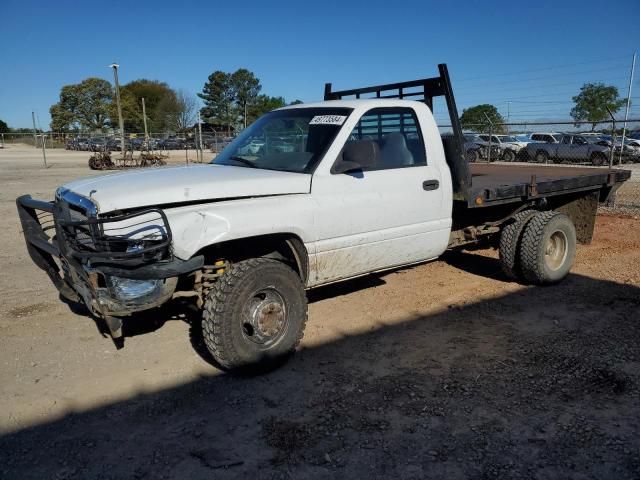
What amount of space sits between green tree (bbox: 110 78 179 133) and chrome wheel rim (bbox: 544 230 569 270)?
58.0m

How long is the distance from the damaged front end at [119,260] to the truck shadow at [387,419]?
0.73m

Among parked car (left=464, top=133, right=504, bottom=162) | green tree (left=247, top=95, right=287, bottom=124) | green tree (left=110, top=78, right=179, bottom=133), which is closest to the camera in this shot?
parked car (left=464, top=133, right=504, bottom=162)

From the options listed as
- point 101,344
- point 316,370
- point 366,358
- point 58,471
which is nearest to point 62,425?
point 58,471

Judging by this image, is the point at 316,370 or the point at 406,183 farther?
the point at 406,183

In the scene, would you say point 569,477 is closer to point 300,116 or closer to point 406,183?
point 406,183

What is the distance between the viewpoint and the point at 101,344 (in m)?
4.30

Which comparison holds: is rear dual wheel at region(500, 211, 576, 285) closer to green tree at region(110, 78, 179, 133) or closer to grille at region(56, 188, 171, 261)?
grille at region(56, 188, 171, 261)

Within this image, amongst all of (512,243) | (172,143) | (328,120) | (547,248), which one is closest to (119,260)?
(328,120)

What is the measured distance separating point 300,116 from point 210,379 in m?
2.43

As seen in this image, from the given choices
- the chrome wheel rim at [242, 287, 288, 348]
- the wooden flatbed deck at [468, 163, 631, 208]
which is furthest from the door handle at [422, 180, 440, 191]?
the chrome wheel rim at [242, 287, 288, 348]

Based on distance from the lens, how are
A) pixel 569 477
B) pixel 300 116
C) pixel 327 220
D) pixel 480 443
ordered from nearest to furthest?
1. pixel 569 477
2. pixel 480 443
3. pixel 327 220
4. pixel 300 116

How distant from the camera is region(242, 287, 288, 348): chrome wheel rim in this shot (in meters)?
3.72

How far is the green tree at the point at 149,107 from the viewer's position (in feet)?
219

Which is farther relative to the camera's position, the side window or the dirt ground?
the side window
